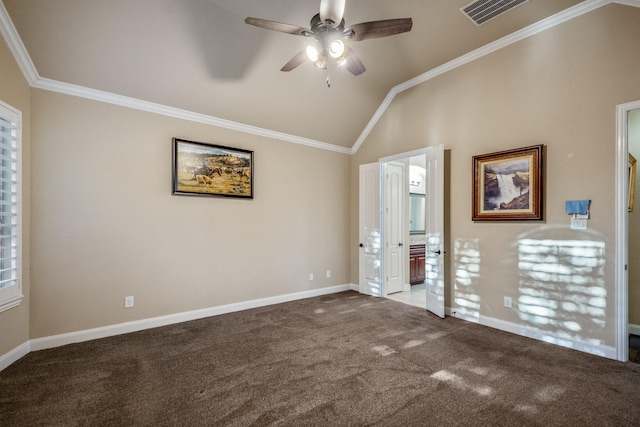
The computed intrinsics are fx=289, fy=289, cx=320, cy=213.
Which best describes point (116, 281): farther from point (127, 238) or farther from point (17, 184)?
point (17, 184)

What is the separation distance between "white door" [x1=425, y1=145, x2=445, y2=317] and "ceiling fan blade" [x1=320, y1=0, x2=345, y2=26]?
251cm

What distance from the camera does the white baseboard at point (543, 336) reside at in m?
2.84

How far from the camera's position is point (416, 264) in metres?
6.06

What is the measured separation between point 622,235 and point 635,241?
138 centimetres

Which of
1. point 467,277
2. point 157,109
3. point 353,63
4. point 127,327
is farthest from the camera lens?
point 467,277

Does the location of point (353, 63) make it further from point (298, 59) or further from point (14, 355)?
point (14, 355)

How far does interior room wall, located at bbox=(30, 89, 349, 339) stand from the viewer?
309cm

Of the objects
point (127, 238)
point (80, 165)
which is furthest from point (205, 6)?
point (127, 238)

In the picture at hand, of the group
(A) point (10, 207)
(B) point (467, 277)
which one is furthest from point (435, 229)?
(A) point (10, 207)

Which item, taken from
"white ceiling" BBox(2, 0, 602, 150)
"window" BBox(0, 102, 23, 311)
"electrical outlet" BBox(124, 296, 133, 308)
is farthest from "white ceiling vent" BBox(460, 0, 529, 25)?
"electrical outlet" BBox(124, 296, 133, 308)

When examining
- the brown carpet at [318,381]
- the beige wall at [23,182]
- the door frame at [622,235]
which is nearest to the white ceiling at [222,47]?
the beige wall at [23,182]

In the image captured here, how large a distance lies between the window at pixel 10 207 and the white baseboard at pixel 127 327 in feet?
1.66

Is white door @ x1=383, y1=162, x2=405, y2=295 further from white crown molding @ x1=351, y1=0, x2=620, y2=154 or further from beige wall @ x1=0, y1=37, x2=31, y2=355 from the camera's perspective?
beige wall @ x1=0, y1=37, x2=31, y2=355

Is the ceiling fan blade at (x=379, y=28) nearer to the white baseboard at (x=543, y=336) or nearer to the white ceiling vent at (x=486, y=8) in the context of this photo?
the white ceiling vent at (x=486, y=8)
